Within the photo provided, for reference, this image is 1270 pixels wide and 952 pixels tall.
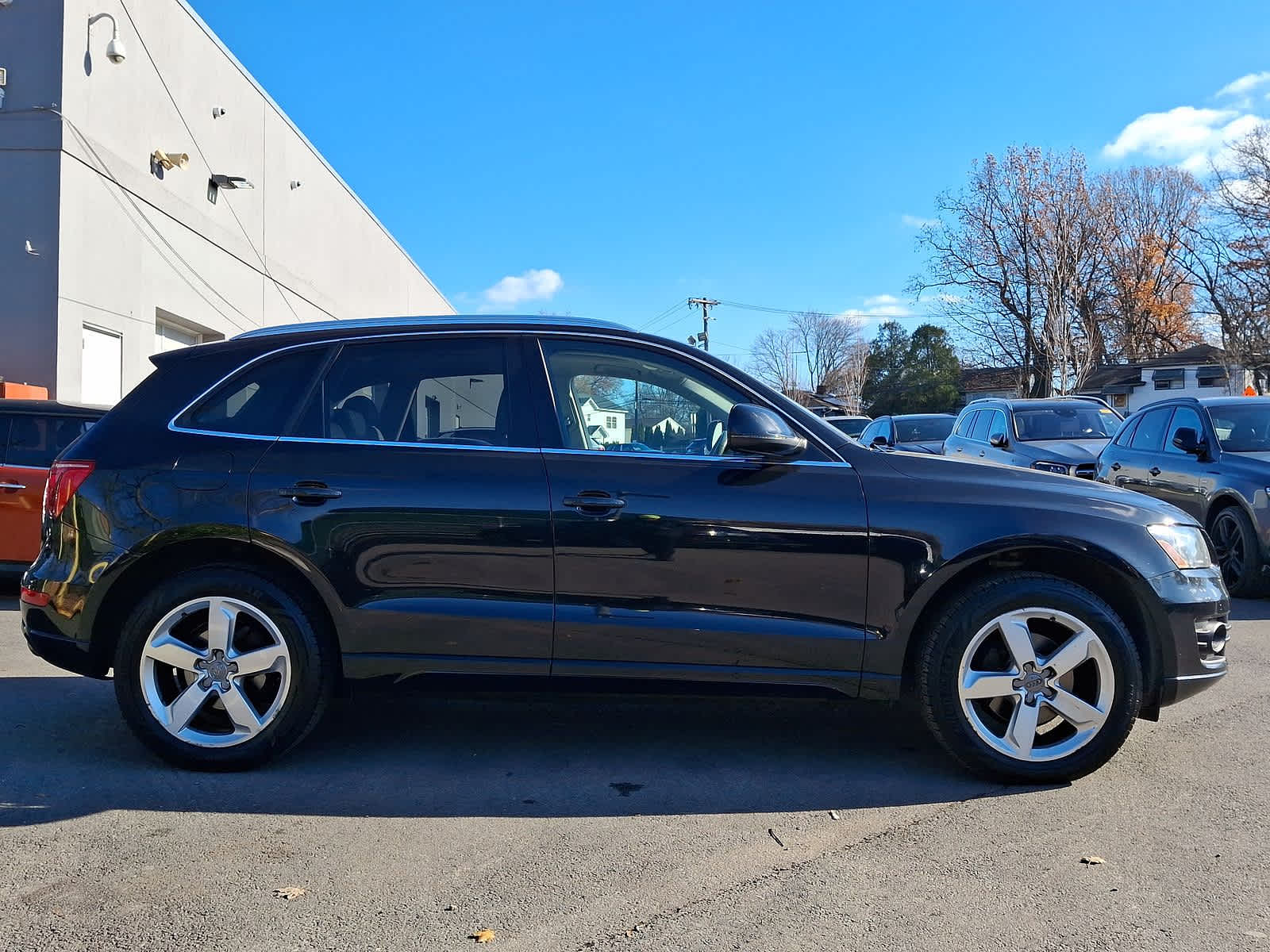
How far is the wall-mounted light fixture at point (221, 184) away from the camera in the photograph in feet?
66.5

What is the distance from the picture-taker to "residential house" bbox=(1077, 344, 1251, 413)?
5466 centimetres

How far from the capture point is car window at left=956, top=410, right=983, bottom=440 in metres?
14.4

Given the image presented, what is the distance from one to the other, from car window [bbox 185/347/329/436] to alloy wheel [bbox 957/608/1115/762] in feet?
9.27

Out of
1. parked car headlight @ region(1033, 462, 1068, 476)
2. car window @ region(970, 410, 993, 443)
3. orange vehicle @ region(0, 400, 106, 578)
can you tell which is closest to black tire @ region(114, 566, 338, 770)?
orange vehicle @ region(0, 400, 106, 578)

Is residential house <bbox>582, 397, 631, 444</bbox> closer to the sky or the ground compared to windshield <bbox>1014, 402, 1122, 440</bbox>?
closer to the ground

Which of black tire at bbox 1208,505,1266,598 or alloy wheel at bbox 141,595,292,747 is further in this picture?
black tire at bbox 1208,505,1266,598

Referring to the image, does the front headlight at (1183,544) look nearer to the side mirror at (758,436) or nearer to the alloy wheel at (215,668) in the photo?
the side mirror at (758,436)

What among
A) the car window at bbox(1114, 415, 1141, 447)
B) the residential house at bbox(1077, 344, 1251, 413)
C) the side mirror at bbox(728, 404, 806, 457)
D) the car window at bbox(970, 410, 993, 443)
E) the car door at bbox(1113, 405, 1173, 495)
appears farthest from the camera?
the residential house at bbox(1077, 344, 1251, 413)

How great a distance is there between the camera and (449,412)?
4242 mm

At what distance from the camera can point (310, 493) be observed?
401 cm

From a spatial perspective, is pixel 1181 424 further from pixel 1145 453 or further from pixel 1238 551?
pixel 1238 551

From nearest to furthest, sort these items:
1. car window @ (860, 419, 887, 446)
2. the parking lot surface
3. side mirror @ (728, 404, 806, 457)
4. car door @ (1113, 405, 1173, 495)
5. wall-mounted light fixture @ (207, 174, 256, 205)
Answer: the parking lot surface, side mirror @ (728, 404, 806, 457), car door @ (1113, 405, 1173, 495), car window @ (860, 419, 887, 446), wall-mounted light fixture @ (207, 174, 256, 205)

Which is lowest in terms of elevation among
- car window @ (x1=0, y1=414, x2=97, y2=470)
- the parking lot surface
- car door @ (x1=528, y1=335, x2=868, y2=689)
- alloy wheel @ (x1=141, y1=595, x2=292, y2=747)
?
the parking lot surface

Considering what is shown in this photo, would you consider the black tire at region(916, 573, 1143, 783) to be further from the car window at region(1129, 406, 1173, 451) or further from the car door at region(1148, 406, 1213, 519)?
the car window at region(1129, 406, 1173, 451)
